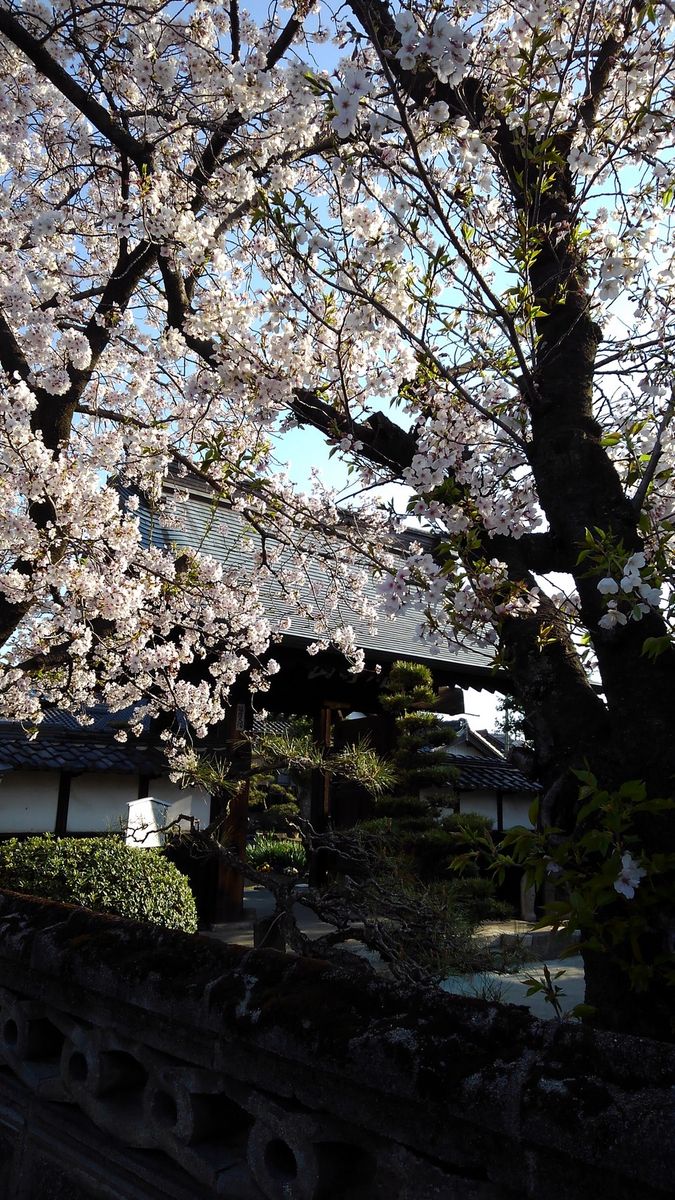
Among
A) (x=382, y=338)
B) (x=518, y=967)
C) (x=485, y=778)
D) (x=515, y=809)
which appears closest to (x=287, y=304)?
(x=382, y=338)

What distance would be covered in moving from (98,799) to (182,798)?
135cm

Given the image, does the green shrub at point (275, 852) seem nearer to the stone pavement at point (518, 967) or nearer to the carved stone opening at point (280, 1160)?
the stone pavement at point (518, 967)

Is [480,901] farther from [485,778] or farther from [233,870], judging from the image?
[485,778]

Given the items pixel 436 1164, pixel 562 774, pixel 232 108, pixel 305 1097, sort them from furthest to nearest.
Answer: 1. pixel 232 108
2. pixel 562 774
3. pixel 305 1097
4. pixel 436 1164

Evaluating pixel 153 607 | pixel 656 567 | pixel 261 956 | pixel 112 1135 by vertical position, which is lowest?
pixel 112 1135

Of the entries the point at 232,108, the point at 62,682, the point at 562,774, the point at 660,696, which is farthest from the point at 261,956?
the point at 62,682

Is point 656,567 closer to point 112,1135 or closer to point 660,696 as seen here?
point 660,696

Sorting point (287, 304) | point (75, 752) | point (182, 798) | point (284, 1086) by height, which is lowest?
point (284, 1086)

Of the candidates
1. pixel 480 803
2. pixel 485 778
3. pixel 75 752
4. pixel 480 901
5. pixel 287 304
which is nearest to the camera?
pixel 287 304

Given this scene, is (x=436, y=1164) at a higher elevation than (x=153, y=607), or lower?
lower

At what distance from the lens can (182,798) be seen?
12977mm

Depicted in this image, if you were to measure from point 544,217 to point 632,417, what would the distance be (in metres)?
0.78

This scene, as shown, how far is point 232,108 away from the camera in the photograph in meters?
4.89

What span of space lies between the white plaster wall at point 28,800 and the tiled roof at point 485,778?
606cm
